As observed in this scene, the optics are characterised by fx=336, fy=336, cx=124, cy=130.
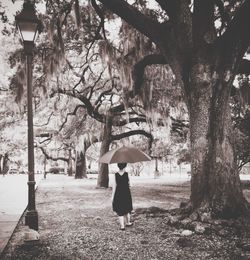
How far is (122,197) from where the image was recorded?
7219 mm

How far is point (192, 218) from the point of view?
274 inches

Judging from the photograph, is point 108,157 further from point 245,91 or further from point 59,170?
A: point 59,170

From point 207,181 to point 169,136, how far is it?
684 inches

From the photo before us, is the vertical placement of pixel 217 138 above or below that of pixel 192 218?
above

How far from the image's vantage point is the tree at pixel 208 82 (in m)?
6.91

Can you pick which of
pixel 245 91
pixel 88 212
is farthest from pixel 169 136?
pixel 88 212

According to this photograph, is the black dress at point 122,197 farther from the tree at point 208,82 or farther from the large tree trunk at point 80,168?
the large tree trunk at point 80,168

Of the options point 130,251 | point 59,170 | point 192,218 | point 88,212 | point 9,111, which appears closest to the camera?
point 130,251

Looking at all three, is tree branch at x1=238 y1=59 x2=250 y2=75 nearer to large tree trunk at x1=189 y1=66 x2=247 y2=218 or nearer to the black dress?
large tree trunk at x1=189 y1=66 x2=247 y2=218

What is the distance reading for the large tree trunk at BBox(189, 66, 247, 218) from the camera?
6.96m

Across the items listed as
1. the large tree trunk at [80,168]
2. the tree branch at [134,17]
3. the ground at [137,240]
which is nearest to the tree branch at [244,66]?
the tree branch at [134,17]

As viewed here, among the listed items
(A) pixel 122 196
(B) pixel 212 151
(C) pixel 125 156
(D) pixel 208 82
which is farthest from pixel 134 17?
(A) pixel 122 196

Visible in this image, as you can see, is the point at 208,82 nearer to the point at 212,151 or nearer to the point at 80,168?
the point at 212,151

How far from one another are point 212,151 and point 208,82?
4.85ft
